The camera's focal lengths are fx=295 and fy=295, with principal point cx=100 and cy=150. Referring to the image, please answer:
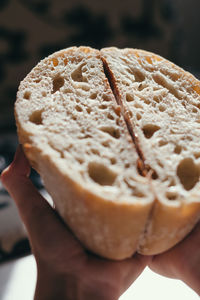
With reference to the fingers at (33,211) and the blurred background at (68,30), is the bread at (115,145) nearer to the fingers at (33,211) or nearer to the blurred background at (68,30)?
the fingers at (33,211)

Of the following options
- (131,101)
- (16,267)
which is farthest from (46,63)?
(16,267)

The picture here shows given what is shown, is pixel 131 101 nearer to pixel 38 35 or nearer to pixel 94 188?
pixel 94 188

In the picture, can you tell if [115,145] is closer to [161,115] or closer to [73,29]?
[161,115]

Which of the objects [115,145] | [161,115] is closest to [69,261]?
[115,145]

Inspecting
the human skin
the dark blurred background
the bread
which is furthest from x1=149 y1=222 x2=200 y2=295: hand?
the dark blurred background

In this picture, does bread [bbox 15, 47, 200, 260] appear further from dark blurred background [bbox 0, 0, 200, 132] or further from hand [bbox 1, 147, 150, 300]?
dark blurred background [bbox 0, 0, 200, 132]

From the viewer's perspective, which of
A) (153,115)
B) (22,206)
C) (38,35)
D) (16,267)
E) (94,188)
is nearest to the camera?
(94,188)
